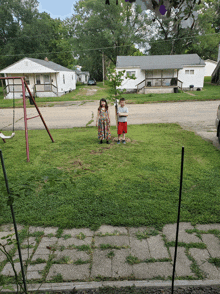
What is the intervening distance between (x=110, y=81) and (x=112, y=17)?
3712cm

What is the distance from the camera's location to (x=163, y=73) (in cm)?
2798

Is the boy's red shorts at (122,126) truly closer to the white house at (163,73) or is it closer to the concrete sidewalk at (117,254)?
the concrete sidewalk at (117,254)

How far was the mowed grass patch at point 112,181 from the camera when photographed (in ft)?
11.5

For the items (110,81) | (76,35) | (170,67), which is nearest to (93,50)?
(76,35)

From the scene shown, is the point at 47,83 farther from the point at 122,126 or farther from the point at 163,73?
the point at 122,126

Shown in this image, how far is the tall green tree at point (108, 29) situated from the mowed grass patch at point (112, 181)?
115 ft

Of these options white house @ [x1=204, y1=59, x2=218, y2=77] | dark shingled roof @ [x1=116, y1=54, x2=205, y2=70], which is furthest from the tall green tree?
white house @ [x1=204, y1=59, x2=218, y2=77]

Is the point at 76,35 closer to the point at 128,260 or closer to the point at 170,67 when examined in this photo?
the point at 170,67

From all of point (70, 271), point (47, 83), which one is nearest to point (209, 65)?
point (47, 83)

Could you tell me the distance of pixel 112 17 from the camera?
128 feet

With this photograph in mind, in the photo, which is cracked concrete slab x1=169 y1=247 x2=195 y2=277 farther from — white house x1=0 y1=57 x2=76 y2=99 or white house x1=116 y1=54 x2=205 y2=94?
white house x1=116 y1=54 x2=205 y2=94

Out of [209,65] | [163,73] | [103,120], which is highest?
[209,65]

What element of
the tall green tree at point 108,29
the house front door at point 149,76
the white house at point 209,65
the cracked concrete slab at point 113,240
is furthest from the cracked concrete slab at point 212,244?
the white house at point 209,65

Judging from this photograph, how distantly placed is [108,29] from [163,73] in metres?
16.7
